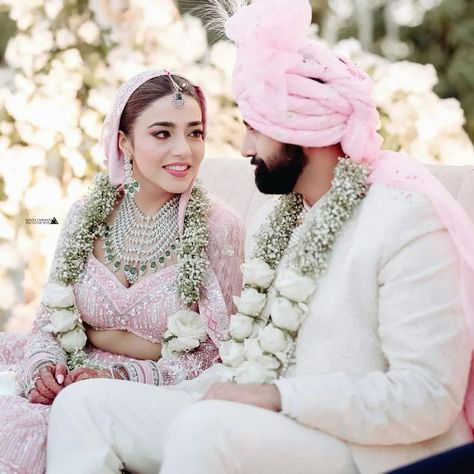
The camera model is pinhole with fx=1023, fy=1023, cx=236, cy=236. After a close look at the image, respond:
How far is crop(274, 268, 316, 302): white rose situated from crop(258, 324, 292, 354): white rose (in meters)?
0.10

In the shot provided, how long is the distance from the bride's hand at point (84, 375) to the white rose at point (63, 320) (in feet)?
0.70

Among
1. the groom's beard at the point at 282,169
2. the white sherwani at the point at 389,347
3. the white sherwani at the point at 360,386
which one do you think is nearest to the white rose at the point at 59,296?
the white sherwani at the point at 360,386

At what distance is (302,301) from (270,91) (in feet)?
1.79

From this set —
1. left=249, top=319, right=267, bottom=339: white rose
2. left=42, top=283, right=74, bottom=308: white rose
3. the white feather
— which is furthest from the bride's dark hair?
left=249, top=319, right=267, bottom=339: white rose

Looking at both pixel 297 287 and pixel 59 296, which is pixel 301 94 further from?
pixel 59 296

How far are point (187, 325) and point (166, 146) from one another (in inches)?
22.3

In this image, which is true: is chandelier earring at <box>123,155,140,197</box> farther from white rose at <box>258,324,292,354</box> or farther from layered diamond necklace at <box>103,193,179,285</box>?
white rose at <box>258,324,292,354</box>

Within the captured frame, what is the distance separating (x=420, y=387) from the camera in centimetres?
230

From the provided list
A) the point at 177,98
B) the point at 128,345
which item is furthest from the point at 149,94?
the point at 128,345

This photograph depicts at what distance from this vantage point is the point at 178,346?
3146mm

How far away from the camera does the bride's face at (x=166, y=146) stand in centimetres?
323

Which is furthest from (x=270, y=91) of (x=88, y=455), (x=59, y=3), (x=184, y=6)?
(x=184, y=6)

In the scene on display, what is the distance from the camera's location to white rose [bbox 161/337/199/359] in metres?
3.13

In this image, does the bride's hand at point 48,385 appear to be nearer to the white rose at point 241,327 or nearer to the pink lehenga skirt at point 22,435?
the pink lehenga skirt at point 22,435
